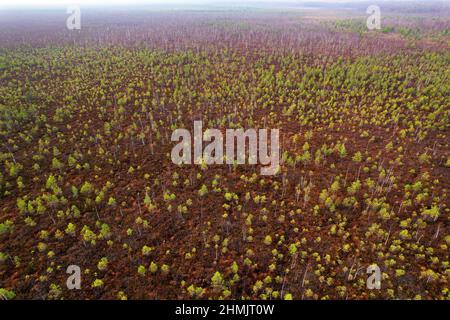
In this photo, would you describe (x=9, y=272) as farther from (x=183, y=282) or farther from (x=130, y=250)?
(x=183, y=282)

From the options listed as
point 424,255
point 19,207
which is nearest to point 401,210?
point 424,255

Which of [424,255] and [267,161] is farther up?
[267,161]

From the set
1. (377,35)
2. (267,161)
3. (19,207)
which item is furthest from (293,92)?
(377,35)
